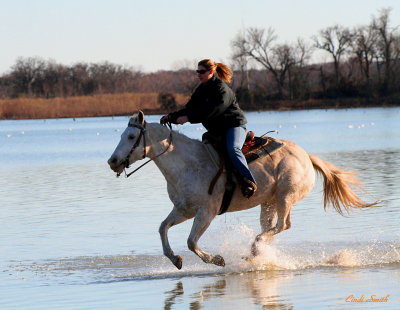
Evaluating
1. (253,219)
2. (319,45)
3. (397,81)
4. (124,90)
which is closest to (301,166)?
(253,219)

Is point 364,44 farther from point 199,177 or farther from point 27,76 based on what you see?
point 199,177

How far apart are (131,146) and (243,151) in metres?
1.50

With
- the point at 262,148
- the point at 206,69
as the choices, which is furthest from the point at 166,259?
the point at 206,69

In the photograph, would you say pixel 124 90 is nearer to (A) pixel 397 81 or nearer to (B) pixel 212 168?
(A) pixel 397 81

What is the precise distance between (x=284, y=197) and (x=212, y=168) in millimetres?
1121

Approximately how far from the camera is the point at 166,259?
12.8m

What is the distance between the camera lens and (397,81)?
3996 inches

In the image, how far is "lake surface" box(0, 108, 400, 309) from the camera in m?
10.3

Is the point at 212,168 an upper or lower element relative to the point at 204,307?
upper

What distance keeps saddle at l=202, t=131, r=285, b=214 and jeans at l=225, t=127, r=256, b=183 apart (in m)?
0.09

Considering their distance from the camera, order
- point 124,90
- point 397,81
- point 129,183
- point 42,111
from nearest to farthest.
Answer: point 129,183, point 42,111, point 397,81, point 124,90

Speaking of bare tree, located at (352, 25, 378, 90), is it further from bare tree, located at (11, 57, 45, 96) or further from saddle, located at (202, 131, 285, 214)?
saddle, located at (202, 131, 285, 214)

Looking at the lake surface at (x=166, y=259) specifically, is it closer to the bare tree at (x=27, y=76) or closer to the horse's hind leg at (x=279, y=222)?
the horse's hind leg at (x=279, y=222)
